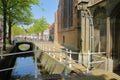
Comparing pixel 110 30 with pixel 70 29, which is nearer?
pixel 110 30

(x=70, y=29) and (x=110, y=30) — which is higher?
(x=70, y=29)

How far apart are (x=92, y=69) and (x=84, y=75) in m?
1.76

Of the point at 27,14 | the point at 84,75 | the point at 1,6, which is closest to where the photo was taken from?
the point at 84,75

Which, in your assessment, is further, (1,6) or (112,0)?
(1,6)

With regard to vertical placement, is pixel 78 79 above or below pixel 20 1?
below

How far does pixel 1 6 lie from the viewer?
26.9 metres

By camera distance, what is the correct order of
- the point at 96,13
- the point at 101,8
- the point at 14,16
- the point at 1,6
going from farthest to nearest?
the point at 14,16
the point at 1,6
the point at 96,13
the point at 101,8

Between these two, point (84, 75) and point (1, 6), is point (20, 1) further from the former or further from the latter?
point (84, 75)

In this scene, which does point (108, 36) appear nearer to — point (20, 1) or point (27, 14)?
point (20, 1)

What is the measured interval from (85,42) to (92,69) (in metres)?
3.12

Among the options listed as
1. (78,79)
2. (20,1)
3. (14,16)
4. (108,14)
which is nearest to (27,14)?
(14,16)

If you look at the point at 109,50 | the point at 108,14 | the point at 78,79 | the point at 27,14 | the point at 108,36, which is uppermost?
the point at 27,14

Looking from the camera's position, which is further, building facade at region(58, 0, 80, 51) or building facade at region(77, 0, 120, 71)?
building facade at region(58, 0, 80, 51)

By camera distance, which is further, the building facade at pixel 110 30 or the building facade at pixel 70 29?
the building facade at pixel 70 29
